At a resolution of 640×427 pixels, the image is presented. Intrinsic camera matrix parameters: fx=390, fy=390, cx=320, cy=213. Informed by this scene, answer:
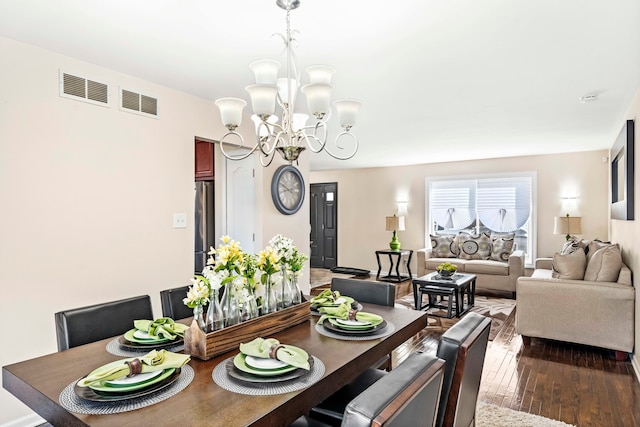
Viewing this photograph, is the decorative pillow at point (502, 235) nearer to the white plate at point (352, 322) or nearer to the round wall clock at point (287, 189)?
the round wall clock at point (287, 189)

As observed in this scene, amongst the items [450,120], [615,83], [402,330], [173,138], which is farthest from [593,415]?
[173,138]

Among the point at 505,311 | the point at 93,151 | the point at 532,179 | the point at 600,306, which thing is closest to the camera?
the point at 93,151

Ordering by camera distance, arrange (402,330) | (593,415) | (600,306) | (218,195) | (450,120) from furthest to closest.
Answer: (218,195) < (450,120) < (600,306) < (593,415) < (402,330)

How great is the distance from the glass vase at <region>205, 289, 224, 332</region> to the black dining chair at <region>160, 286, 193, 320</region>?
80cm

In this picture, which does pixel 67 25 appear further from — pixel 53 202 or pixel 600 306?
pixel 600 306

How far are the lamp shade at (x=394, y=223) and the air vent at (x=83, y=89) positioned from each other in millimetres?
5735

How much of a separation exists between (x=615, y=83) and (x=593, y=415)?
251cm

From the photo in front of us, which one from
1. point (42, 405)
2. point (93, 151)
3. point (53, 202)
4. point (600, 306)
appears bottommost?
point (600, 306)

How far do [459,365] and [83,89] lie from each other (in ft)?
9.49

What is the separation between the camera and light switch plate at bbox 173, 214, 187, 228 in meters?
3.32

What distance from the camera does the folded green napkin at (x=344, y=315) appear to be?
1905 mm

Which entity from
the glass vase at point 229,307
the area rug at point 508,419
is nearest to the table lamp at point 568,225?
the area rug at point 508,419

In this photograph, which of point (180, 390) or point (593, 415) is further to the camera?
point (593, 415)

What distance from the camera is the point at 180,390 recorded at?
1.25 m
